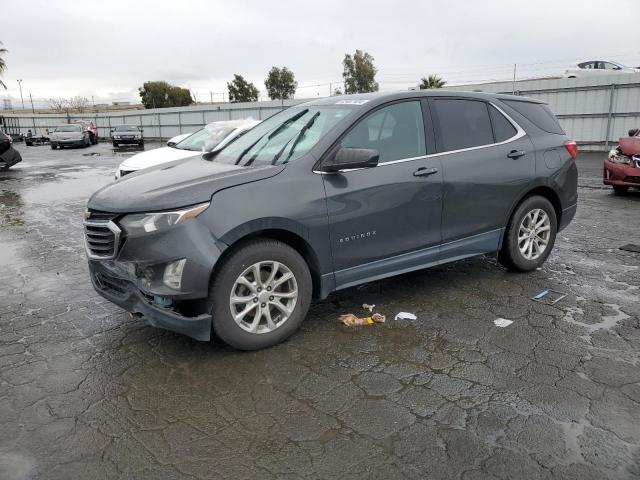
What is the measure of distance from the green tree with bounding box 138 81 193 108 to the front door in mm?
74164

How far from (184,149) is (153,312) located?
6.46 m

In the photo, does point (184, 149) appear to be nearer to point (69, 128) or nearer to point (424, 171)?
point (424, 171)

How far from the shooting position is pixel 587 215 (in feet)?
28.1

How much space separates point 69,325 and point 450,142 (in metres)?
3.63

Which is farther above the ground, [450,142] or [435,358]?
[450,142]

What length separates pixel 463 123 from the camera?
16.2 feet

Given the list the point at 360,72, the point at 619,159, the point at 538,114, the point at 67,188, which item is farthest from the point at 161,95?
the point at 538,114

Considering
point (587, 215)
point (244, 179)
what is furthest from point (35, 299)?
point (587, 215)

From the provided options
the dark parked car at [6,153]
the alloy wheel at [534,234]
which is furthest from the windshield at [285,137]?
the dark parked car at [6,153]

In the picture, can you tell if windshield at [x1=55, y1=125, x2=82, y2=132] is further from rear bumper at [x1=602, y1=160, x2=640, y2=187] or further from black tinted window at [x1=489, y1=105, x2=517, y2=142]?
black tinted window at [x1=489, y1=105, x2=517, y2=142]

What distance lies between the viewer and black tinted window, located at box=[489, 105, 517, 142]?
5.15m

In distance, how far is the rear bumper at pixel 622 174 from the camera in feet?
32.1

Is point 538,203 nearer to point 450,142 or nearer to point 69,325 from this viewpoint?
point 450,142

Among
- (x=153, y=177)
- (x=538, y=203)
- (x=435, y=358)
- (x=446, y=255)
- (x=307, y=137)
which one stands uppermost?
(x=307, y=137)
